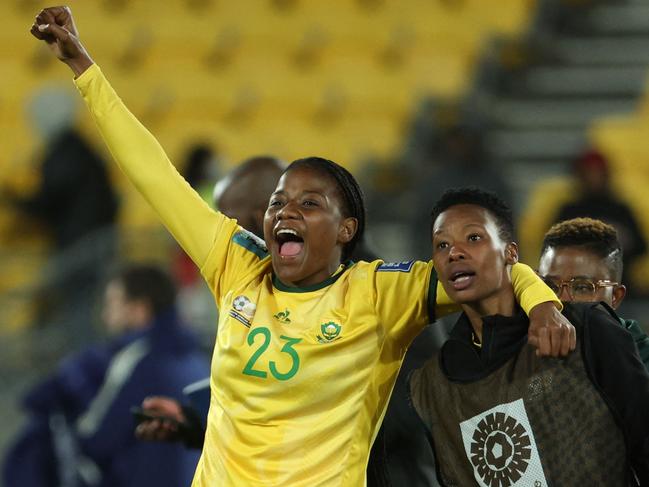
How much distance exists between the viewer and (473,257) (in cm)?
321

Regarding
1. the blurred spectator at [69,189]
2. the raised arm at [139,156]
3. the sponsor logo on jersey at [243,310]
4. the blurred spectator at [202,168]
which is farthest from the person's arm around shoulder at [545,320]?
the blurred spectator at [69,189]

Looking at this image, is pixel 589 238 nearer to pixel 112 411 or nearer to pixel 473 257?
pixel 473 257

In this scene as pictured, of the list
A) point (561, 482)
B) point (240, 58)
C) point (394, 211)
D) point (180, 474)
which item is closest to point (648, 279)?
point (394, 211)

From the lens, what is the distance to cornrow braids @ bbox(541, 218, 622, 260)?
3604 mm

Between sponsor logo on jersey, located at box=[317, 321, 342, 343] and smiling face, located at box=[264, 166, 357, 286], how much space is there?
17cm

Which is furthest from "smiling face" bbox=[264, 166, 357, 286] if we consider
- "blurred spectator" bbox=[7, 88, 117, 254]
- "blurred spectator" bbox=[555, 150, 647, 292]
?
"blurred spectator" bbox=[7, 88, 117, 254]

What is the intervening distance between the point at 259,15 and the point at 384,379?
6.42m

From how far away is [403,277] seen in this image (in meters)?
3.36

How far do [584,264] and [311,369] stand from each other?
0.79 metres

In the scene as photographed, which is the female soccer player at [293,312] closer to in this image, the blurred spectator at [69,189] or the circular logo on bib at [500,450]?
the circular logo on bib at [500,450]

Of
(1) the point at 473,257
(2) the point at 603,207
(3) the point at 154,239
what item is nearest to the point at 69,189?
(3) the point at 154,239

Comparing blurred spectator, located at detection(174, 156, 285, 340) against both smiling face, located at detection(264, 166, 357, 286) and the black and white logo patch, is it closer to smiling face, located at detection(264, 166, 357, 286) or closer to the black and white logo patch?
smiling face, located at detection(264, 166, 357, 286)

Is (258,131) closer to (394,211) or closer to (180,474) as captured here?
(394,211)

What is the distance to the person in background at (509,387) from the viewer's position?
3.04 m
